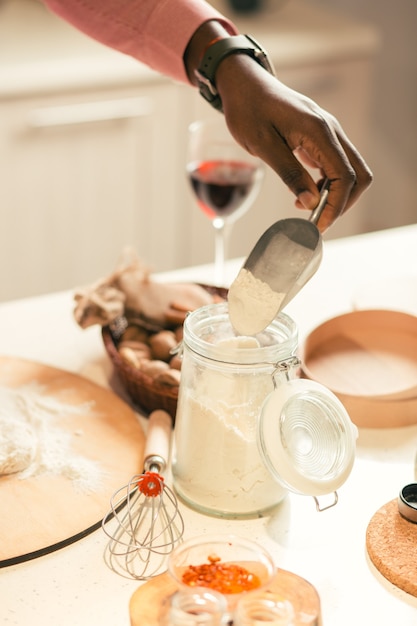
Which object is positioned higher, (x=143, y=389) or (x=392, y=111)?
(x=392, y=111)

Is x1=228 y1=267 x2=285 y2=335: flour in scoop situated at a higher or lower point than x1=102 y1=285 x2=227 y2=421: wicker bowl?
higher

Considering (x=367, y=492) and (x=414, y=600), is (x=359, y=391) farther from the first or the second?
(x=414, y=600)

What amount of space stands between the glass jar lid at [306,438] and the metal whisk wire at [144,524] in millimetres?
117

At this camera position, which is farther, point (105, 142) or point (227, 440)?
point (105, 142)

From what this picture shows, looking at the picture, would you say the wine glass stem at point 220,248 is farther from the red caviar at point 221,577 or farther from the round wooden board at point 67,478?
the red caviar at point 221,577

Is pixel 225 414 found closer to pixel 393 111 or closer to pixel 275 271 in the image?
pixel 275 271

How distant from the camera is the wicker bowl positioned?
1036mm

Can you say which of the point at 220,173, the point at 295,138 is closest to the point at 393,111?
the point at 220,173

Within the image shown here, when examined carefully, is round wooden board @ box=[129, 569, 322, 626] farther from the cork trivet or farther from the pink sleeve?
the pink sleeve

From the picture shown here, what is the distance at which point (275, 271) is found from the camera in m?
0.86

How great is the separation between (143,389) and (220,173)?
0.48 m

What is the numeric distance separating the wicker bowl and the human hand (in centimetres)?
27

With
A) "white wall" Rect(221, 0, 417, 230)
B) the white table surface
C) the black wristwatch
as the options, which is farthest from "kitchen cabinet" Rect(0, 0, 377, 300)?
the black wristwatch

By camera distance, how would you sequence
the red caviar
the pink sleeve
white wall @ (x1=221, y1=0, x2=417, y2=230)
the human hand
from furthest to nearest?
white wall @ (x1=221, y1=0, x2=417, y2=230)
the pink sleeve
the human hand
the red caviar
